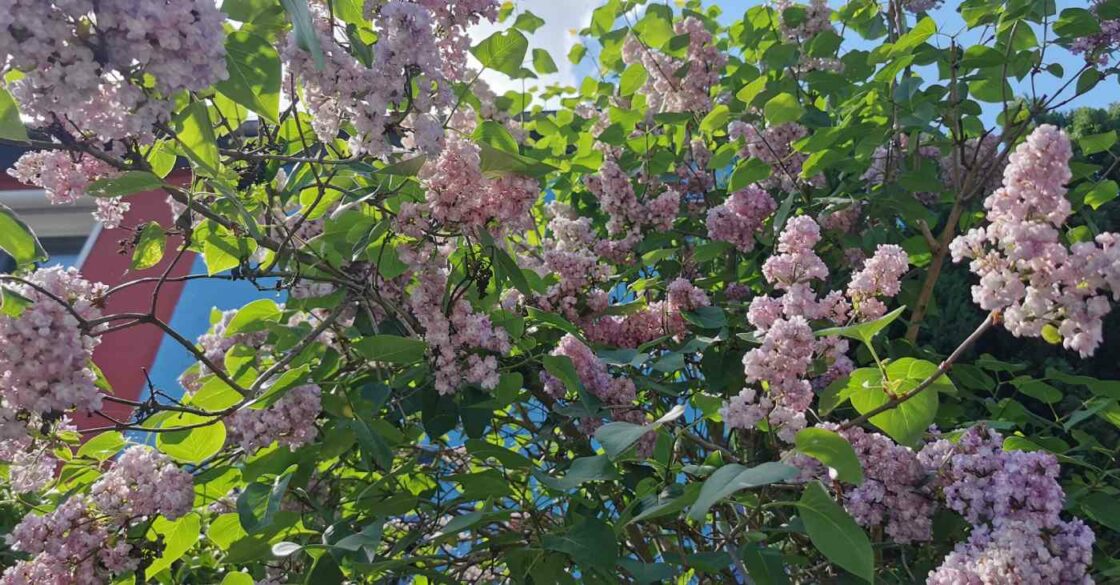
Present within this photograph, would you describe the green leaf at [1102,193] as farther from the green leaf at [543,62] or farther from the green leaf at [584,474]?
the green leaf at [584,474]

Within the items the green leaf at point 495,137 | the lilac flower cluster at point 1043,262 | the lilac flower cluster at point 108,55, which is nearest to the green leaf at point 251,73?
the lilac flower cluster at point 108,55

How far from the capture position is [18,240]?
154cm

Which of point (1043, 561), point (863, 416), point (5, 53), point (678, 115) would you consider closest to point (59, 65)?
point (5, 53)

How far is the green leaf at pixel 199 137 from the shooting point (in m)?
1.63

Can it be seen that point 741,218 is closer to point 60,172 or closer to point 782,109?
point 782,109

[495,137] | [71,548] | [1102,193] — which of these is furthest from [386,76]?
[1102,193]

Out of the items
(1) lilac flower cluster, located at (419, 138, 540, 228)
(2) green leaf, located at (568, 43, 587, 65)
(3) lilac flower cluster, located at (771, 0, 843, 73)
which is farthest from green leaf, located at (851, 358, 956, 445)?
(2) green leaf, located at (568, 43, 587, 65)

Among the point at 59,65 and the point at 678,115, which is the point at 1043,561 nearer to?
the point at 59,65

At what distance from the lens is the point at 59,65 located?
1.27m

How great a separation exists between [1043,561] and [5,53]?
166 centimetres

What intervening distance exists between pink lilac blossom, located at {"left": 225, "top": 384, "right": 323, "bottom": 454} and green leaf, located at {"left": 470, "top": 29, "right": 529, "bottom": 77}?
2.73 feet

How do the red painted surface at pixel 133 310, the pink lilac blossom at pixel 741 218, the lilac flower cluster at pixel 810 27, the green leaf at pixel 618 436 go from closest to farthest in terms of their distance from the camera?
1. the green leaf at pixel 618 436
2. the pink lilac blossom at pixel 741 218
3. the lilac flower cluster at pixel 810 27
4. the red painted surface at pixel 133 310

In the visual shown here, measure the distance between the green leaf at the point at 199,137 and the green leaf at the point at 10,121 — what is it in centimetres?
32

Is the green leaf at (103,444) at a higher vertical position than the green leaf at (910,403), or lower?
higher
